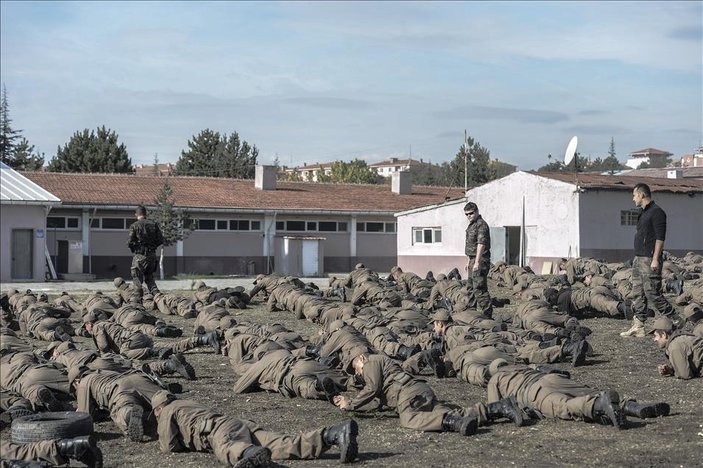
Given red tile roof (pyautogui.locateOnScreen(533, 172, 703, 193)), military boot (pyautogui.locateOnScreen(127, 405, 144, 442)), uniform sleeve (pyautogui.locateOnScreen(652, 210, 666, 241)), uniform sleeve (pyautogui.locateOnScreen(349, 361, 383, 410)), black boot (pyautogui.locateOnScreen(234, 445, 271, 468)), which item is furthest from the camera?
red tile roof (pyautogui.locateOnScreen(533, 172, 703, 193))

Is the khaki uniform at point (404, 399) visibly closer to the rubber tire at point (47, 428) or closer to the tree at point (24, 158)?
the rubber tire at point (47, 428)

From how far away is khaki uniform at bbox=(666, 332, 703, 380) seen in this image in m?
11.5

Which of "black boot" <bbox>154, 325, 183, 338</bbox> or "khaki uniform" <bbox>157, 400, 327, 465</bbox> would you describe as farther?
"black boot" <bbox>154, 325, 183, 338</bbox>

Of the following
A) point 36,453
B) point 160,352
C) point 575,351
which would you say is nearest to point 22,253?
point 160,352

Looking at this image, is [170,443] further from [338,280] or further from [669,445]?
[338,280]

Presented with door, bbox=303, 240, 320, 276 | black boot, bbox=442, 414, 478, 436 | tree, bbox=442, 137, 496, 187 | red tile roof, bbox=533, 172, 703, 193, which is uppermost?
tree, bbox=442, 137, 496, 187


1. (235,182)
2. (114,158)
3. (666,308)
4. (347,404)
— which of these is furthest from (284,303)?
(114,158)

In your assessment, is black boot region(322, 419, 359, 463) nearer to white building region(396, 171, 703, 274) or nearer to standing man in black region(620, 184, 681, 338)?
standing man in black region(620, 184, 681, 338)

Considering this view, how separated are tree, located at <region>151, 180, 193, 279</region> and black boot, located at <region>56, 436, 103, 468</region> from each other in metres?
38.2

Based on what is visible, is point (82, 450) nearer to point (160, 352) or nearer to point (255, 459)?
point (255, 459)

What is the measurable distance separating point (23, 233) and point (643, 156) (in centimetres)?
10211

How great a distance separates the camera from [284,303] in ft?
69.8

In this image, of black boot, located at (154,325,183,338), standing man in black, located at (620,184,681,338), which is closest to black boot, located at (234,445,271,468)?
standing man in black, located at (620,184,681,338)

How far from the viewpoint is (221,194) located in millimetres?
52812
